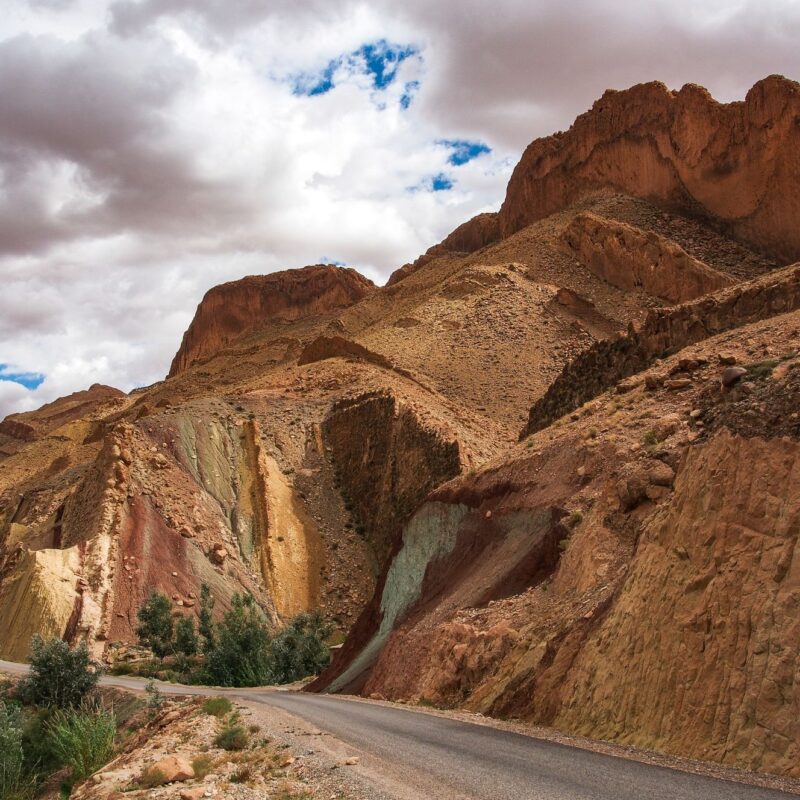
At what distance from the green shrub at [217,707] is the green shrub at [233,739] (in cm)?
336

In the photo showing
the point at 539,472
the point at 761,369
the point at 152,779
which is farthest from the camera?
the point at 539,472

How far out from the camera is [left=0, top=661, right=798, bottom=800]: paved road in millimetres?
8305

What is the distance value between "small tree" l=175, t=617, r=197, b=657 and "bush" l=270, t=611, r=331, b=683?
3.27 metres

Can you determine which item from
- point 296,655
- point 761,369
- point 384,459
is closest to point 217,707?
point 761,369

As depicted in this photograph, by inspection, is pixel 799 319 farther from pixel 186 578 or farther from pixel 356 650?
pixel 186 578

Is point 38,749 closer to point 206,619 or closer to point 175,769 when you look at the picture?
point 175,769

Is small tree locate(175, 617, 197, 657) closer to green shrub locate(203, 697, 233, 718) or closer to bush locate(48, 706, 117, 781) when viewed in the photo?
bush locate(48, 706, 117, 781)

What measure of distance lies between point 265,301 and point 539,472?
12608 cm

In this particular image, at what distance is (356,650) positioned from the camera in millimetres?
26484

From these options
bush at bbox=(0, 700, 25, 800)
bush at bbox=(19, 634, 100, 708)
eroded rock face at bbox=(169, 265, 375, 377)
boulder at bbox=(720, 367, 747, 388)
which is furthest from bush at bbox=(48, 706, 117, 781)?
eroded rock face at bbox=(169, 265, 375, 377)

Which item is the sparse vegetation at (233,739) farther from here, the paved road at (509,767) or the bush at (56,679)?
the bush at (56,679)

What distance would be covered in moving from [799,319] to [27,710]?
23.4 metres

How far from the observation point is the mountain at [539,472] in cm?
1159

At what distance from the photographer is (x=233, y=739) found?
514 inches
